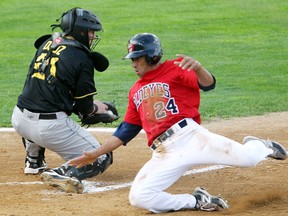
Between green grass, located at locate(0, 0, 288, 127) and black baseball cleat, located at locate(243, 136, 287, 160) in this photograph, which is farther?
green grass, located at locate(0, 0, 288, 127)

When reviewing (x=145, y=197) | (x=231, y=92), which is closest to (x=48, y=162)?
(x=145, y=197)

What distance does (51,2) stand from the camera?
2233 centimetres

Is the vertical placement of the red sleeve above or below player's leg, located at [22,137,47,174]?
above

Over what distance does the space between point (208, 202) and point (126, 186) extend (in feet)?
4.31

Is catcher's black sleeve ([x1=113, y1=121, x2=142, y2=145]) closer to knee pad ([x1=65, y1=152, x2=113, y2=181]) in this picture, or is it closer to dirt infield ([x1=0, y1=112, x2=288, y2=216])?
dirt infield ([x1=0, y1=112, x2=288, y2=216])

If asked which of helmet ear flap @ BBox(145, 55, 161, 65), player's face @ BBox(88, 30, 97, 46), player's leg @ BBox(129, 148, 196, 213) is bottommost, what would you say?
player's leg @ BBox(129, 148, 196, 213)

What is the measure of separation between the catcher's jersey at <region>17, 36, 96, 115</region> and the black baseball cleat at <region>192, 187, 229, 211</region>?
1682 mm

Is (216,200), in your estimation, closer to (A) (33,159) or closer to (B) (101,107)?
(B) (101,107)

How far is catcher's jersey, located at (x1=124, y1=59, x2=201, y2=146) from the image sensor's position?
708cm

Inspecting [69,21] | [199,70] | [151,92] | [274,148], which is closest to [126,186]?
[151,92]

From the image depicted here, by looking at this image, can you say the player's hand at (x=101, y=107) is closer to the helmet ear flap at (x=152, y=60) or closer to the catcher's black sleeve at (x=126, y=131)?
the catcher's black sleeve at (x=126, y=131)

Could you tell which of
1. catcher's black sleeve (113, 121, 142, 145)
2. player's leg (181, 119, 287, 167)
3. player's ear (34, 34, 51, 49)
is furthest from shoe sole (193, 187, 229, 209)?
player's ear (34, 34, 51, 49)

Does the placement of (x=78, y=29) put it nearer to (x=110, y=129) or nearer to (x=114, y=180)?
(x=114, y=180)

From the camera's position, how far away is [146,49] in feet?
23.3
